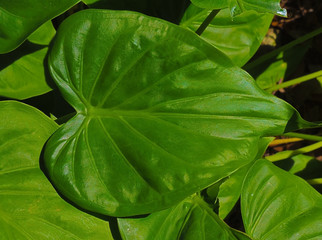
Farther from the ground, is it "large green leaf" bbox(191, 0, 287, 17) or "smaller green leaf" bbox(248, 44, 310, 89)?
"large green leaf" bbox(191, 0, 287, 17)

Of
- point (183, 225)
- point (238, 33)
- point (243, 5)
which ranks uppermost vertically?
point (243, 5)

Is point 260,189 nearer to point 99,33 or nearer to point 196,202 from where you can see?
point 196,202

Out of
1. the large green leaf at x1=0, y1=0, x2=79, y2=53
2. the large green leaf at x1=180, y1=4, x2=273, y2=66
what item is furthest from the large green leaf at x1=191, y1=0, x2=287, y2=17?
the large green leaf at x1=180, y1=4, x2=273, y2=66

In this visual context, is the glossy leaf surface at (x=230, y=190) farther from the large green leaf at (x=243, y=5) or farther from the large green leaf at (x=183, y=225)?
the large green leaf at (x=243, y=5)

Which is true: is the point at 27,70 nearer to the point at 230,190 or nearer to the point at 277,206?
the point at 230,190

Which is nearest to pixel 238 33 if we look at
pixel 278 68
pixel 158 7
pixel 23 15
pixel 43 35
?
pixel 158 7

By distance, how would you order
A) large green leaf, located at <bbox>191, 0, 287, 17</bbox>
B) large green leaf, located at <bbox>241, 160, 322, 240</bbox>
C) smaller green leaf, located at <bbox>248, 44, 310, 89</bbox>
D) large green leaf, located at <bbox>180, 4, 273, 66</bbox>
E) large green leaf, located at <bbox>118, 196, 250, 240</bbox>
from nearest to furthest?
1. large green leaf, located at <bbox>191, 0, 287, 17</bbox>
2. large green leaf, located at <bbox>118, 196, 250, 240</bbox>
3. large green leaf, located at <bbox>241, 160, 322, 240</bbox>
4. large green leaf, located at <bbox>180, 4, 273, 66</bbox>
5. smaller green leaf, located at <bbox>248, 44, 310, 89</bbox>

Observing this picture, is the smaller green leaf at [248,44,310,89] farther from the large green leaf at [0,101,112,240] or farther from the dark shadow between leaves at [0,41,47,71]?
the large green leaf at [0,101,112,240]
